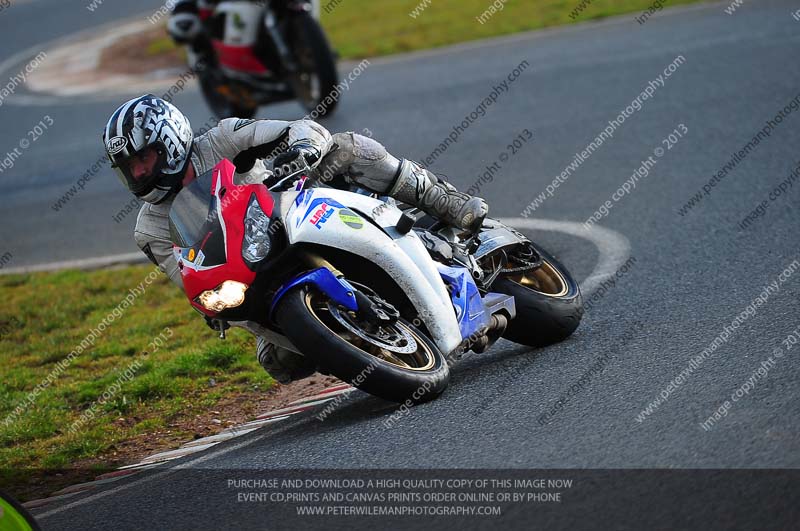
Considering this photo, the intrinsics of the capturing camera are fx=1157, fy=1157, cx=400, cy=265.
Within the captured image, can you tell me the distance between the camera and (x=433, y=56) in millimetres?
15633

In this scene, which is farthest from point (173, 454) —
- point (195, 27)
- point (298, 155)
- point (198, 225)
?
point (195, 27)

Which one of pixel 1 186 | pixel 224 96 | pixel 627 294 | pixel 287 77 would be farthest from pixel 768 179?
pixel 1 186

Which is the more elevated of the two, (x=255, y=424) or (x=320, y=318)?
(x=320, y=318)

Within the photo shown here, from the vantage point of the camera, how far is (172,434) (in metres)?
6.31

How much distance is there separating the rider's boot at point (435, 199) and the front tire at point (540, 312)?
37 centimetres

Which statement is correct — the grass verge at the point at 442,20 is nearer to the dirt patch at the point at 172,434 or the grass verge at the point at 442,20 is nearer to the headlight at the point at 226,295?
the dirt patch at the point at 172,434

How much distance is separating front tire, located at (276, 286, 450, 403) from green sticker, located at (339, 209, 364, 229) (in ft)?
1.44

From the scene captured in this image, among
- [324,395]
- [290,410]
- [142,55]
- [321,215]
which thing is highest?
[321,215]

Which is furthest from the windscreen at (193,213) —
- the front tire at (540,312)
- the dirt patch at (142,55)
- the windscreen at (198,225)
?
the dirt patch at (142,55)

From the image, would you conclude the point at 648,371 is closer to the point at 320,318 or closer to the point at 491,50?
the point at 320,318

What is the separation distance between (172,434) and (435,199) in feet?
6.30

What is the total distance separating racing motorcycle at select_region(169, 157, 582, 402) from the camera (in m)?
5.06

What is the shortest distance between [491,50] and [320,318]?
34.7 ft

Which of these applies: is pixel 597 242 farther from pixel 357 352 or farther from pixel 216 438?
pixel 357 352
